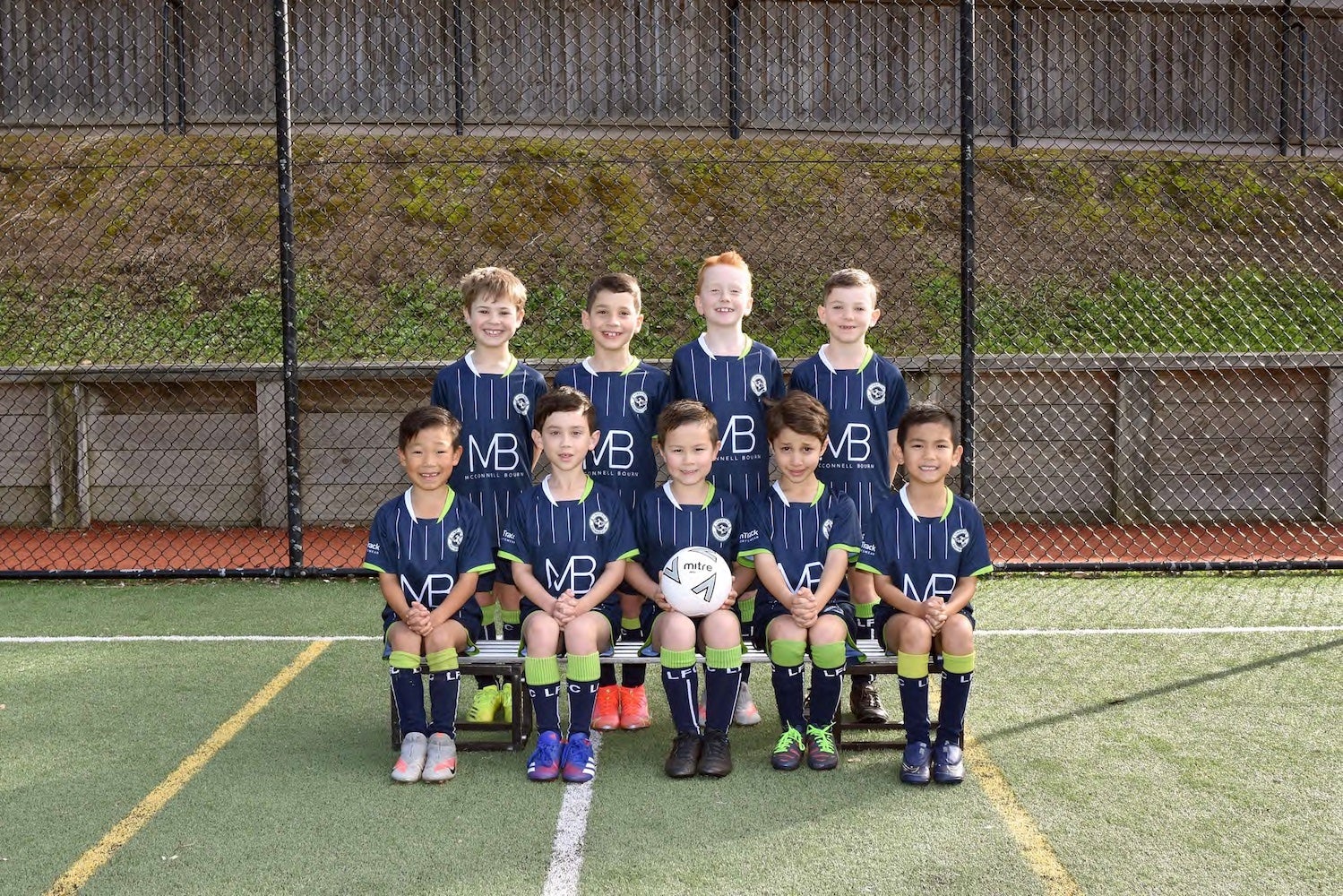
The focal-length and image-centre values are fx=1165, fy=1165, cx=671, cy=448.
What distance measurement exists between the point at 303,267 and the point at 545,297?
89.9 inches

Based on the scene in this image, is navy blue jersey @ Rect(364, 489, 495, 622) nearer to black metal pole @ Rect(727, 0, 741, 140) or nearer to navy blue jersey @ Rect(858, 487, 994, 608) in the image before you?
navy blue jersey @ Rect(858, 487, 994, 608)

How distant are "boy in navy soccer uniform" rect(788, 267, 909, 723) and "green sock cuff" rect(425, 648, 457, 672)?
4.87 feet

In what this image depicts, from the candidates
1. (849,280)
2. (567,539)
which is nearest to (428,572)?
(567,539)

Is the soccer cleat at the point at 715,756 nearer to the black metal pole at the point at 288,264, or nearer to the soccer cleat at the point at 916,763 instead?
the soccer cleat at the point at 916,763

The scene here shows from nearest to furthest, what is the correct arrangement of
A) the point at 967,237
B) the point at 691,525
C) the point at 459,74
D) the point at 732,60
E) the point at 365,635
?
the point at 691,525, the point at 365,635, the point at 967,237, the point at 459,74, the point at 732,60

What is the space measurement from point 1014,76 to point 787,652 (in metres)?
9.08

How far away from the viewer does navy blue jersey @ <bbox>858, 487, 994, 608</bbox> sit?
12.6ft

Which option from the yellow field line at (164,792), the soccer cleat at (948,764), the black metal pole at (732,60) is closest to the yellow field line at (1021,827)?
the soccer cleat at (948,764)

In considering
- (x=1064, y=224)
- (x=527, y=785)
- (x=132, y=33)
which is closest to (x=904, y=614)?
(x=527, y=785)

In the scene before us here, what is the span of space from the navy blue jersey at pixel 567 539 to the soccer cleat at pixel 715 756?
0.65 m

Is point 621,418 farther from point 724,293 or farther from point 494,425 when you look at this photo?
point 724,293

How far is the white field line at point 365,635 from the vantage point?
17.8 ft

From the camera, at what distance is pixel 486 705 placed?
4.23 metres

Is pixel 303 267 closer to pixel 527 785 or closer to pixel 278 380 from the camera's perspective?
pixel 278 380
